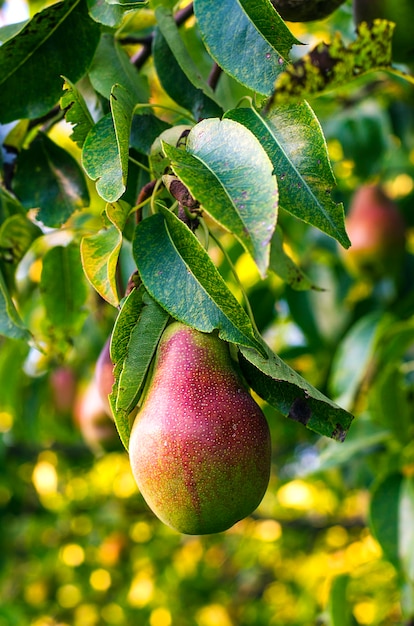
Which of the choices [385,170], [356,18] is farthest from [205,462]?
[385,170]

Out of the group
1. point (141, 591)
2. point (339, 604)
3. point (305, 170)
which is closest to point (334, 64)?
point (305, 170)

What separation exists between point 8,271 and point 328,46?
0.54 meters

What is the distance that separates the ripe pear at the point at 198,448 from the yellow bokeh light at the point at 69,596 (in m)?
2.88

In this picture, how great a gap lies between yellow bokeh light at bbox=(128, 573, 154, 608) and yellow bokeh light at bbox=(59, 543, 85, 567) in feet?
0.85

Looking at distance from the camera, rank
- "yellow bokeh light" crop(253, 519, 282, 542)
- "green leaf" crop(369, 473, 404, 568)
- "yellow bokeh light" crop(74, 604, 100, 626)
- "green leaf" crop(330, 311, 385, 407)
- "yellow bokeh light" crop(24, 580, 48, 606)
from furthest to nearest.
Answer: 1. "yellow bokeh light" crop(253, 519, 282, 542)
2. "yellow bokeh light" crop(74, 604, 100, 626)
3. "yellow bokeh light" crop(24, 580, 48, 606)
4. "green leaf" crop(330, 311, 385, 407)
5. "green leaf" crop(369, 473, 404, 568)

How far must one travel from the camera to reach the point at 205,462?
61 cm

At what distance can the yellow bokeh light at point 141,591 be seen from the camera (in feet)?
10.5

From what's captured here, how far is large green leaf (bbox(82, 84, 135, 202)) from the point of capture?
0.64 m

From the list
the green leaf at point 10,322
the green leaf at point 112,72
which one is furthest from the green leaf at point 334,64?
the green leaf at point 10,322

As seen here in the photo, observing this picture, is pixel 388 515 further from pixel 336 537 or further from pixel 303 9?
pixel 336 537

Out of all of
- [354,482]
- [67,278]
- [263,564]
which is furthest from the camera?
[263,564]

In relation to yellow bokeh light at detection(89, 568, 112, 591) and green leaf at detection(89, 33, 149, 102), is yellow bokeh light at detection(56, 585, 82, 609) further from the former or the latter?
green leaf at detection(89, 33, 149, 102)

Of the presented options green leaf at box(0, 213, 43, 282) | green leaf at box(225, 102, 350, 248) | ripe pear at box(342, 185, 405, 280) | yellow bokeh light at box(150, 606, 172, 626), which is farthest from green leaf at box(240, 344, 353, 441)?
yellow bokeh light at box(150, 606, 172, 626)

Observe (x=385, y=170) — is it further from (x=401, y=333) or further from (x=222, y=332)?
(x=222, y=332)
